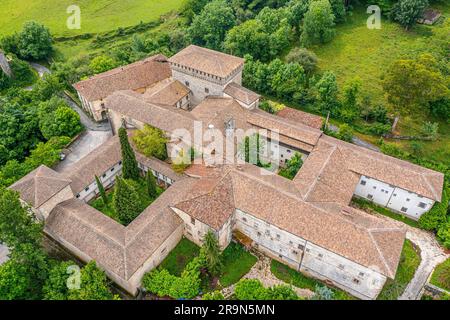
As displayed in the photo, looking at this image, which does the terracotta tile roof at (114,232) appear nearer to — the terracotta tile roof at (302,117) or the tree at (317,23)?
the terracotta tile roof at (302,117)

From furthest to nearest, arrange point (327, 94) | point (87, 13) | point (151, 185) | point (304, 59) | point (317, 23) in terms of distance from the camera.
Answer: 1. point (87, 13)
2. point (317, 23)
3. point (304, 59)
4. point (327, 94)
5. point (151, 185)

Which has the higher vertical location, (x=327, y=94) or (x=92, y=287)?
(x=327, y=94)

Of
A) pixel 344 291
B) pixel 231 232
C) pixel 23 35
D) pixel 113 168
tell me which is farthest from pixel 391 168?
pixel 23 35

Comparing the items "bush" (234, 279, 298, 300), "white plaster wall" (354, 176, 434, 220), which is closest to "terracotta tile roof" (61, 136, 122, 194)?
"bush" (234, 279, 298, 300)

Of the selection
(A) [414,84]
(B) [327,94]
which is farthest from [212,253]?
(A) [414,84]

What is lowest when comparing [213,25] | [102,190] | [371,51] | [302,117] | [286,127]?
[102,190]

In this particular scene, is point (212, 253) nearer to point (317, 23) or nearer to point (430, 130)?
point (430, 130)

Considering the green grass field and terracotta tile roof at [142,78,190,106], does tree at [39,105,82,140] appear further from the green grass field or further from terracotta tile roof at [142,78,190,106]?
the green grass field

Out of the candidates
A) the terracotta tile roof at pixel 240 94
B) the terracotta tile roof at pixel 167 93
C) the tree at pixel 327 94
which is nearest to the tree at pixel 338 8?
the tree at pixel 327 94
